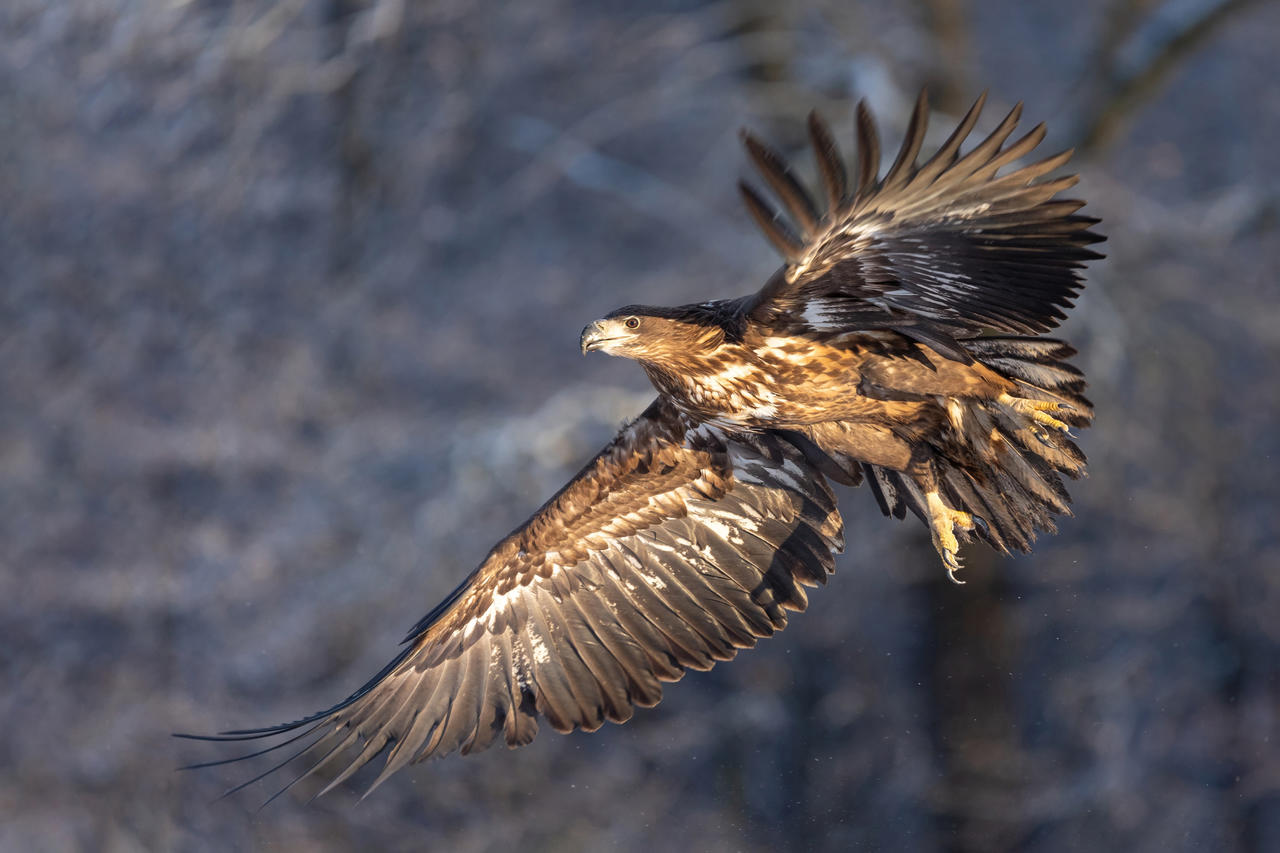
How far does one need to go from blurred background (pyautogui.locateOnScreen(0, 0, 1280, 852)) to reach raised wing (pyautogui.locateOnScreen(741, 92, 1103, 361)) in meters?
5.14

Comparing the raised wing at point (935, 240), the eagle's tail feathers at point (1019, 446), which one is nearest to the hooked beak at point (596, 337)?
the raised wing at point (935, 240)

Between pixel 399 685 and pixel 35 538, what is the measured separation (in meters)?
7.93

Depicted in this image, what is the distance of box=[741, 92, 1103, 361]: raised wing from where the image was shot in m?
3.64

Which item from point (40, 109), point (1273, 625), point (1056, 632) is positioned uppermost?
point (40, 109)

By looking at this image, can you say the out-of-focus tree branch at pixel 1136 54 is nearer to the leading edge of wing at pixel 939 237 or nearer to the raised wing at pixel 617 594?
the raised wing at pixel 617 594

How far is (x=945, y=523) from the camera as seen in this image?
494 cm

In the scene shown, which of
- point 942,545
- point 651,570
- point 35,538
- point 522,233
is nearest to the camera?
point 942,545

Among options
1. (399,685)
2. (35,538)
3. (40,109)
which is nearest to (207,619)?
(35,538)

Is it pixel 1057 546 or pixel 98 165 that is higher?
pixel 98 165

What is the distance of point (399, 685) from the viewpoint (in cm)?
515

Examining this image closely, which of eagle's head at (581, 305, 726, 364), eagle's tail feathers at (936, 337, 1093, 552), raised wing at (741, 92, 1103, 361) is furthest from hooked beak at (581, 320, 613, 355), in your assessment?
eagle's tail feathers at (936, 337, 1093, 552)

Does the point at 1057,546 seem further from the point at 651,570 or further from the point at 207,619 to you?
the point at 207,619

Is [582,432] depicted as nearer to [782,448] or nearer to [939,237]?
[782,448]

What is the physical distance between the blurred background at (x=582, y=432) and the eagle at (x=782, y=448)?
12.8 ft
